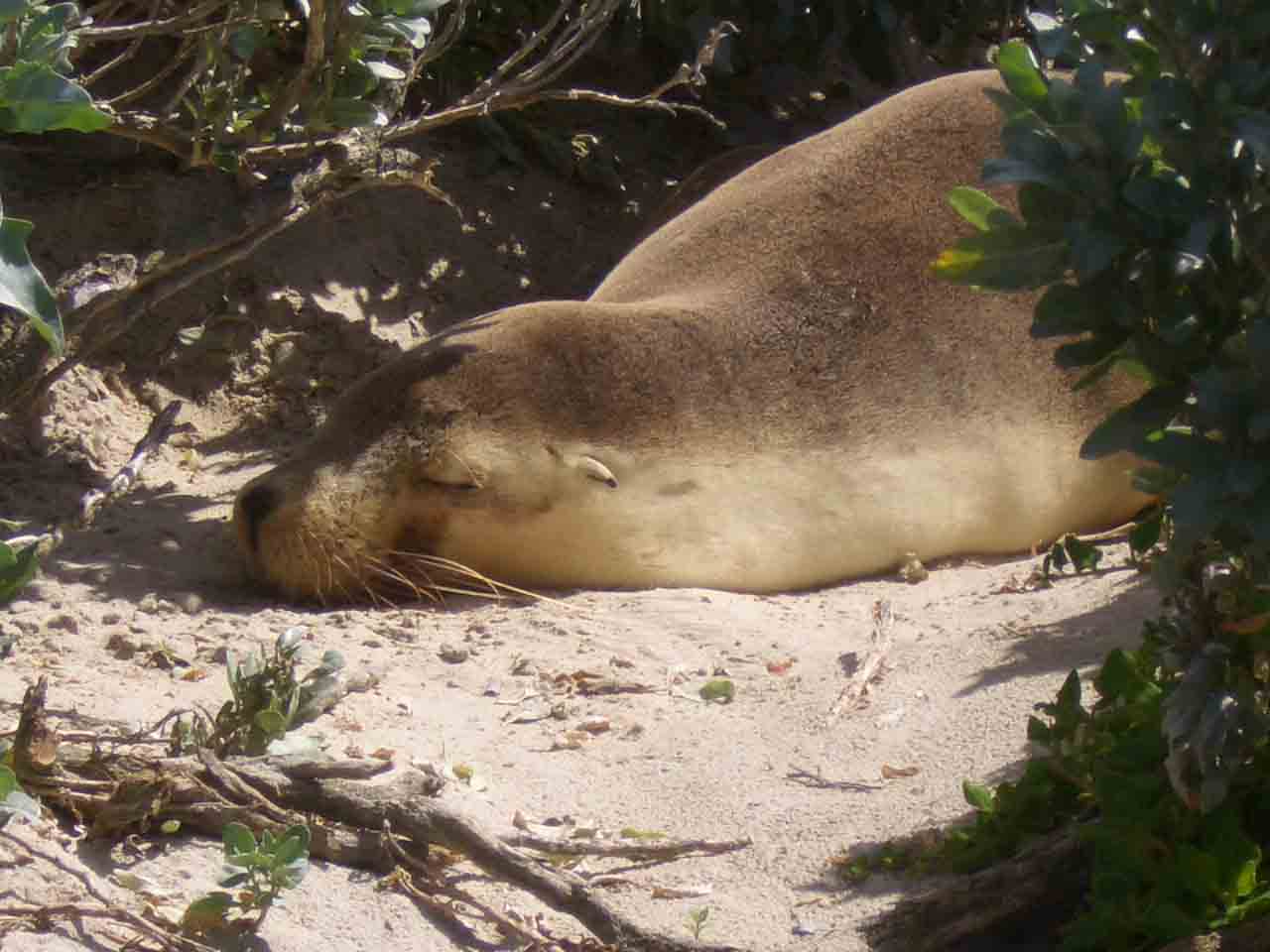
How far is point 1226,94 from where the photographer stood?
2158 millimetres

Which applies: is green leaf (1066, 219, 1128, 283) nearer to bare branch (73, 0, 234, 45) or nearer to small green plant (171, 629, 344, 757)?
small green plant (171, 629, 344, 757)

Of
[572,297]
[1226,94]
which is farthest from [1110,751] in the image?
[572,297]

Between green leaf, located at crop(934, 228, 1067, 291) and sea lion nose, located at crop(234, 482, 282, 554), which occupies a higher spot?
green leaf, located at crop(934, 228, 1067, 291)

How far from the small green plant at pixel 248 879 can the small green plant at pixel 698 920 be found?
0.60m

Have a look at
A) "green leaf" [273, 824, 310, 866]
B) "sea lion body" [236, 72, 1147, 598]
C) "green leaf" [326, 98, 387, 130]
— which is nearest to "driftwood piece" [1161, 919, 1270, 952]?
"green leaf" [273, 824, 310, 866]

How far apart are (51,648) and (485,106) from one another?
1973mm

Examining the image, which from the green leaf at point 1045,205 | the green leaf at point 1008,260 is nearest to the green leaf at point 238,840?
the green leaf at point 1008,260

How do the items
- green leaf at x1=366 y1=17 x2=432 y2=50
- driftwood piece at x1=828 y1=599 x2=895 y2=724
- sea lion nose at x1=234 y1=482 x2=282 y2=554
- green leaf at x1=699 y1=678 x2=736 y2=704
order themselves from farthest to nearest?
sea lion nose at x1=234 y1=482 x2=282 y2=554
green leaf at x1=366 y1=17 x2=432 y2=50
green leaf at x1=699 y1=678 x2=736 y2=704
driftwood piece at x1=828 y1=599 x2=895 y2=724

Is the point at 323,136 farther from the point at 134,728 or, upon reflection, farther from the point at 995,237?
the point at 995,237

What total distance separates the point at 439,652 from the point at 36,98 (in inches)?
94.0

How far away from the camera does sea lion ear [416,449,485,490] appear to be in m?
4.75

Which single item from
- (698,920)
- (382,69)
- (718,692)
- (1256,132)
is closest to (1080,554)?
(718,692)

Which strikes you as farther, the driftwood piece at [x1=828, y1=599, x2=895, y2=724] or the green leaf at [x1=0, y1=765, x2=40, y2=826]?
the driftwood piece at [x1=828, y1=599, x2=895, y2=724]

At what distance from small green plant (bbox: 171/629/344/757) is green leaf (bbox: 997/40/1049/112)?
5.37ft
